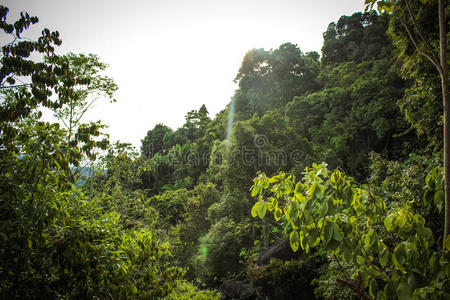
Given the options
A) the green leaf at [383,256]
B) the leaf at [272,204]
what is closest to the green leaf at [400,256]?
the green leaf at [383,256]

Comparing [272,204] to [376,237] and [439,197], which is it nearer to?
[376,237]

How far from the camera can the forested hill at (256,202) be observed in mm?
1312

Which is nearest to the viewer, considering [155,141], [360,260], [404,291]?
[404,291]

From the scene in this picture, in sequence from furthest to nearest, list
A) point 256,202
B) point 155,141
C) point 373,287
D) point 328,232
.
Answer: point 155,141 → point 256,202 → point 373,287 → point 328,232

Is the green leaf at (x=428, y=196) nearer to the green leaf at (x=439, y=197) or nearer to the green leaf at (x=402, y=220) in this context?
the green leaf at (x=439, y=197)

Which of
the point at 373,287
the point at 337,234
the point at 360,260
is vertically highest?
the point at 337,234

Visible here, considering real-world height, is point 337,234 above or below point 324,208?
below

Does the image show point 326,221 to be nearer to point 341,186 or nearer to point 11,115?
point 341,186

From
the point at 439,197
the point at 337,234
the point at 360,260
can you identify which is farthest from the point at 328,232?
the point at 439,197

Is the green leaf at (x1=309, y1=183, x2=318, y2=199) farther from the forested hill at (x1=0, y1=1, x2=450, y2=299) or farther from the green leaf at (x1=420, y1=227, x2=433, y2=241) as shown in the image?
the green leaf at (x1=420, y1=227, x2=433, y2=241)

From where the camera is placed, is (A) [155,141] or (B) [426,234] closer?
(B) [426,234]

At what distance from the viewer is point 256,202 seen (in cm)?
223

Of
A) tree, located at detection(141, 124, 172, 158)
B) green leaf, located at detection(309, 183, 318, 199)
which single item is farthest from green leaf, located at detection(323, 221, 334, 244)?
tree, located at detection(141, 124, 172, 158)

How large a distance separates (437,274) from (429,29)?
7.42 meters
